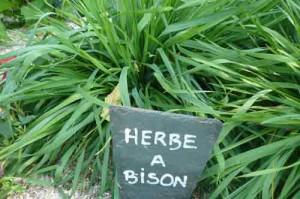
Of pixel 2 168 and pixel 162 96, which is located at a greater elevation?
pixel 162 96

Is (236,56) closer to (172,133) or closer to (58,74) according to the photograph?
(172,133)

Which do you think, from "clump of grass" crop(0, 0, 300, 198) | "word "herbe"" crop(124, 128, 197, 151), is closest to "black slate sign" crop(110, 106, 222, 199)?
"word "herbe"" crop(124, 128, 197, 151)

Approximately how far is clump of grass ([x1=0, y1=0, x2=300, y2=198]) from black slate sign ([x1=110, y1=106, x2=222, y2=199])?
4.4 inches

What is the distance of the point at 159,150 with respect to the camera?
1361 mm

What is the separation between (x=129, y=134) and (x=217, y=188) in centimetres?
31

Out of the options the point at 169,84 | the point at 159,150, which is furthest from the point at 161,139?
the point at 169,84

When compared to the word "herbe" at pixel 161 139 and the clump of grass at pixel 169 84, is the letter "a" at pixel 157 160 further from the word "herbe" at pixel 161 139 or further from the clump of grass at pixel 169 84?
the clump of grass at pixel 169 84

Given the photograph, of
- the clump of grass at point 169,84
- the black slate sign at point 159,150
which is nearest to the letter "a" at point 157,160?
the black slate sign at point 159,150

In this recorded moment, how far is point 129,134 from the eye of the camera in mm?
1348

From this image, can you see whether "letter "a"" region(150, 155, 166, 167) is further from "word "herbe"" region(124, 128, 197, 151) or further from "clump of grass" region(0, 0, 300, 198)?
"clump of grass" region(0, 0, 300, 198)

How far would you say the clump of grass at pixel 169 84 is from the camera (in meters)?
1.51

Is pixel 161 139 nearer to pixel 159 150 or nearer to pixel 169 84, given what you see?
pixel 159 150

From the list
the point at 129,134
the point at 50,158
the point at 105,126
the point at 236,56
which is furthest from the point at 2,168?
the point at 236,56

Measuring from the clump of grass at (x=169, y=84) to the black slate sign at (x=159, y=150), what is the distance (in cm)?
11
